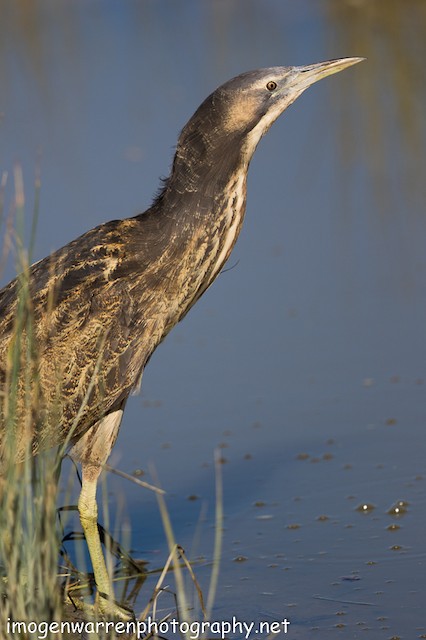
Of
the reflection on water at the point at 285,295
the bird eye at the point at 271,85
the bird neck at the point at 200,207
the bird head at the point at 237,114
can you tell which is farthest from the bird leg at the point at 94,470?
the bird eye at the point at 271,85

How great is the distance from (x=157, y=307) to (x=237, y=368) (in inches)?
65.0

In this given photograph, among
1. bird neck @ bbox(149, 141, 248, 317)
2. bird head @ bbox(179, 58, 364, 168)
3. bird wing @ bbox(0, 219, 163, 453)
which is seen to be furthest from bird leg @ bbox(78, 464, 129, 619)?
bird head @ bbox(179, 58, 364, 168)

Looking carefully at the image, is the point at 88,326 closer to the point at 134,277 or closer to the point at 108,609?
the point at 134,277

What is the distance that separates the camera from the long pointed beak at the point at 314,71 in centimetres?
451

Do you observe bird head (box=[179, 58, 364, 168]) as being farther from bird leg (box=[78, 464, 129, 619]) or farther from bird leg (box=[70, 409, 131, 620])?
bird leg (box=[78, 464, 129, 619])

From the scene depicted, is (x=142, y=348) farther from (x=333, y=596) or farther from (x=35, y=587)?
(x=35, y=587)

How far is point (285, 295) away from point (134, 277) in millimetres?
2323

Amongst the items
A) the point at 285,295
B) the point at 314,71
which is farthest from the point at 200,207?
the point at 285,295

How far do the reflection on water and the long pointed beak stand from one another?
4.50 ft

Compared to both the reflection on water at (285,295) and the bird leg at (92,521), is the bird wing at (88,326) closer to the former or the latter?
the bird leg at (92,521)

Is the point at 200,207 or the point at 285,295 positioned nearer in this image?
the point at 200,207

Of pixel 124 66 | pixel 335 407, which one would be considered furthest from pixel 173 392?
pixel 124 66

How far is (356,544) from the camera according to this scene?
177 inches

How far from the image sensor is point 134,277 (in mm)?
4352
